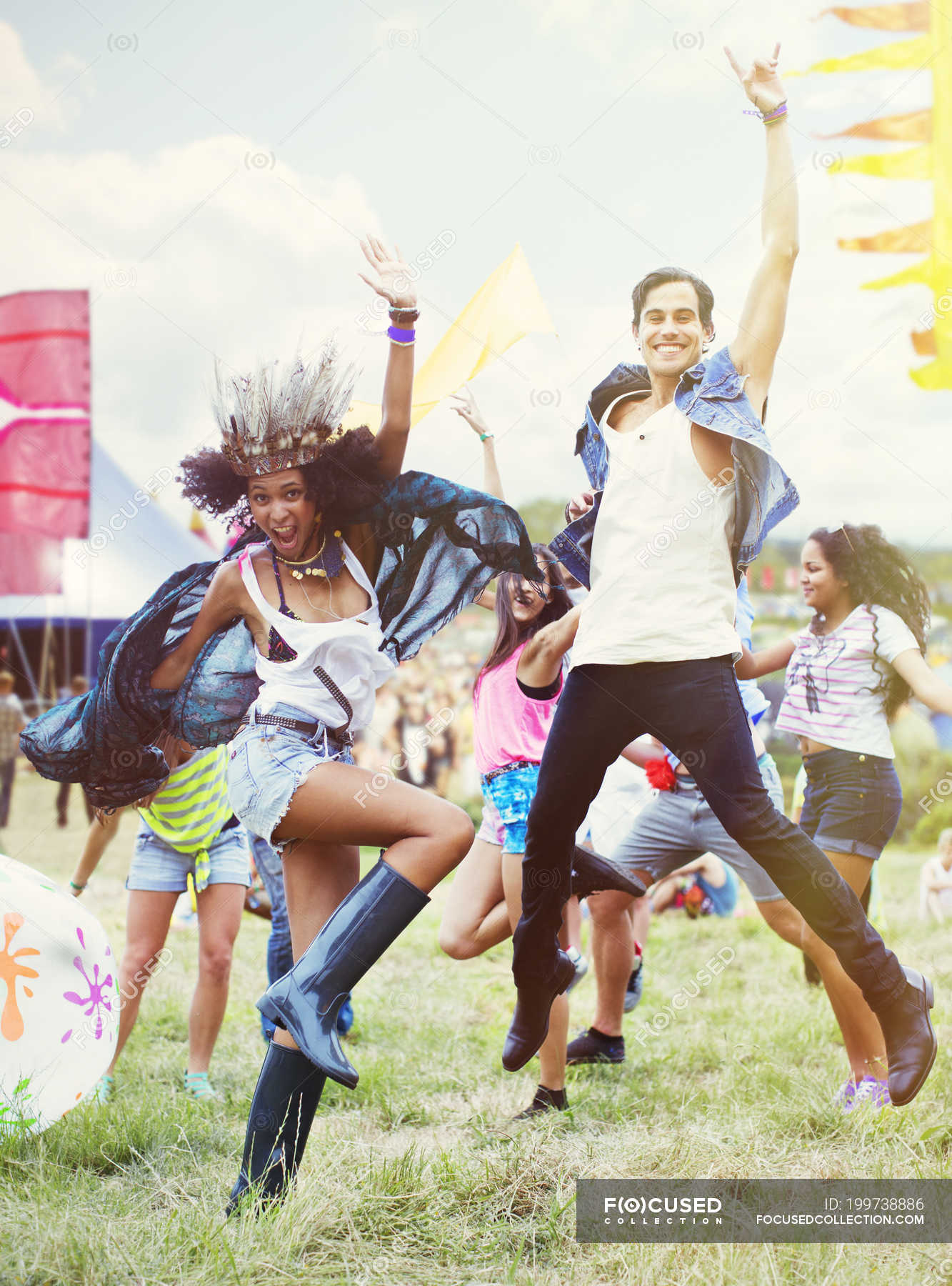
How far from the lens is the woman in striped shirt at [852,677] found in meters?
3.60

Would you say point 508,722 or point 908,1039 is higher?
point 508,722

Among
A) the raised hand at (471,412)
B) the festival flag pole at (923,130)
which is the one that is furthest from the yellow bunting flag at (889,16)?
the raised hand at (471,412)

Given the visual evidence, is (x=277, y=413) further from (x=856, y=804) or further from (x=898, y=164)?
(x=898, y=164)

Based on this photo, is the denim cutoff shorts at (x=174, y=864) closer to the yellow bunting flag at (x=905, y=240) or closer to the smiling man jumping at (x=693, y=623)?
the smiling man jumping at (x=693, y=623)

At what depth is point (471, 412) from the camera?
11.3 ft

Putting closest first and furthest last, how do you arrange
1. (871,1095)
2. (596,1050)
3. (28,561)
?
1. (871,1095)
2. (596,1050)
3. (28,561)

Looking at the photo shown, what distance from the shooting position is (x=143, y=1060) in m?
3.92

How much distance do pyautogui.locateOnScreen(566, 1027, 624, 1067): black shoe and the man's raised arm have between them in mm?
2547

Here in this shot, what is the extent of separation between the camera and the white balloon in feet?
9.27

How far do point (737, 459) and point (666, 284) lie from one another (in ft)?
1.63

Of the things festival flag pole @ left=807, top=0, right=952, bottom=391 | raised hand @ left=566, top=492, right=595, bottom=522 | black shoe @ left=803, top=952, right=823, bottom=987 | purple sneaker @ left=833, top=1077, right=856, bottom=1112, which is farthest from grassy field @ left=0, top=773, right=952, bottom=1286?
festival flag pole @ left=807, top=0, right=952, bottom=391

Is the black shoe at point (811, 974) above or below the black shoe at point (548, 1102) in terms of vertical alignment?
below

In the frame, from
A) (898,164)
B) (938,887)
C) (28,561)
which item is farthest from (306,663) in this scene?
(28,561)

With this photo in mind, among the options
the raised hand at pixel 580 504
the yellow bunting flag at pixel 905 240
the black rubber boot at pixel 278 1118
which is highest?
the yellow bunting flag at pixel 905 240
